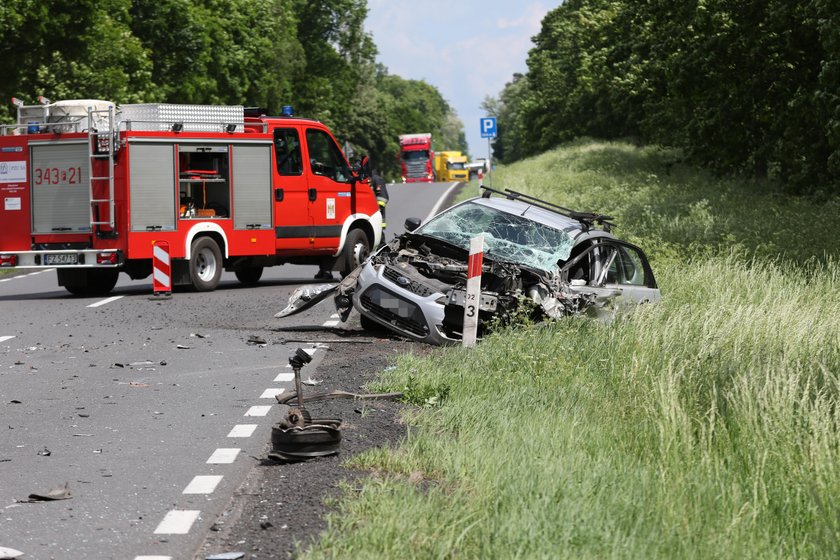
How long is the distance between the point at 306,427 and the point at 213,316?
9926 millimetres

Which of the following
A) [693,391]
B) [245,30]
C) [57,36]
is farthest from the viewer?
[245,30]

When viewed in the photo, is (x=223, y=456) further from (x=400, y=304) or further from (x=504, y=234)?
(x=504, y=234)

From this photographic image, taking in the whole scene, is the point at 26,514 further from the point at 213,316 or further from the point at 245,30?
the point at 245,30

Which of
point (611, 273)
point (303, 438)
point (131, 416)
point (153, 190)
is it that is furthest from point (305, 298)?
point (303, 438)

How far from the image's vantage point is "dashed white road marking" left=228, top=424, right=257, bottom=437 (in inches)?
357

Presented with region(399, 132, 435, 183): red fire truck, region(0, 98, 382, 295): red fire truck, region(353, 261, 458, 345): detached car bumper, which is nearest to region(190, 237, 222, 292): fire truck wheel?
region(0, 98, 382, 295): red fire truck

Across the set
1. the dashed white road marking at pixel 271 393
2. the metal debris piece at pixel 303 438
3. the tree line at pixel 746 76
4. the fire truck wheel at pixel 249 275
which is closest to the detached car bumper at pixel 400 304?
the dashed white road marking at pixel 271 393

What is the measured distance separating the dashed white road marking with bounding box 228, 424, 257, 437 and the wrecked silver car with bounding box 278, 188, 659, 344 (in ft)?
12.4

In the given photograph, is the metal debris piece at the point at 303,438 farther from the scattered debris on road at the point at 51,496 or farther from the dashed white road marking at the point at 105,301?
the dashed white road marking at the point at 105,301

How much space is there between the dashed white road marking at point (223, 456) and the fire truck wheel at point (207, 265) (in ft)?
42.5

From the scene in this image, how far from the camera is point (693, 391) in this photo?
9.27 metres

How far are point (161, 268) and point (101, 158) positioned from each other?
1.95 meters

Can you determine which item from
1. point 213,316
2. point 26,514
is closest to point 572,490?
point 26,514

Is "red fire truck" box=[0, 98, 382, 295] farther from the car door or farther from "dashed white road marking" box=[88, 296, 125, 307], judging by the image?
the car door
